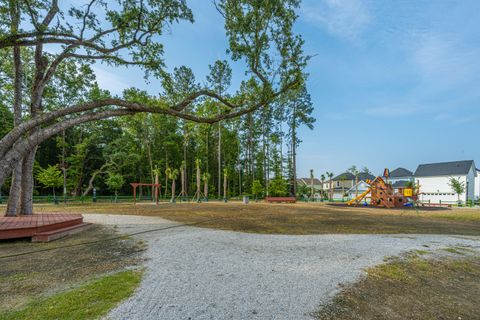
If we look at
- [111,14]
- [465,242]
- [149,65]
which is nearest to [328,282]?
[465,242]

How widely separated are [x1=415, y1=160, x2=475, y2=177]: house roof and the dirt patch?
165ft

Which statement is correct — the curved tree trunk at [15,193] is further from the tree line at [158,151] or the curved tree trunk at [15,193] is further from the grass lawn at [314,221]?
the tree line at [158,151]

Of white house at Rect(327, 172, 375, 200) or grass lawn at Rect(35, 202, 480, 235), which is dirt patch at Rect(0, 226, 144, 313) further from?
white house at Rect(327, 172, 375, 200)

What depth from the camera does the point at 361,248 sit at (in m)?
5.89

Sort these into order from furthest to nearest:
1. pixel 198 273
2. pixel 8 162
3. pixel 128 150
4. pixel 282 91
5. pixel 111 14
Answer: pixel 128 150, pixel 282 91, pixel 111 14, pixel 8 162, pixel 198 273

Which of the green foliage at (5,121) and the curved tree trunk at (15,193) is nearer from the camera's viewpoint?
the curved tree trunk at (15,193)

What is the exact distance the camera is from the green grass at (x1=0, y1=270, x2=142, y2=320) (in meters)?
2.58

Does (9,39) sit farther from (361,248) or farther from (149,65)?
(361,248)

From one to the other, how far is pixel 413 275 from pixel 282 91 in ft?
26.6

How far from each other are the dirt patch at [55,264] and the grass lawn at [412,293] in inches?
147

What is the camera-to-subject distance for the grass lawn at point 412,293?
9.53ft

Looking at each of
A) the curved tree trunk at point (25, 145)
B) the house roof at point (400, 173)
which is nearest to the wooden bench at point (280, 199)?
the curved tree trunk at point (25, 145)

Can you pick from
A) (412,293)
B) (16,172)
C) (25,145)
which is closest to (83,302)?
(412,293)

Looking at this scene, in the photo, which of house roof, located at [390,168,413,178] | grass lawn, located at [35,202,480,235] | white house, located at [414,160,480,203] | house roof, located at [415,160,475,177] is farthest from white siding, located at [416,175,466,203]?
grass lawn, located at [35,202,480,235]
